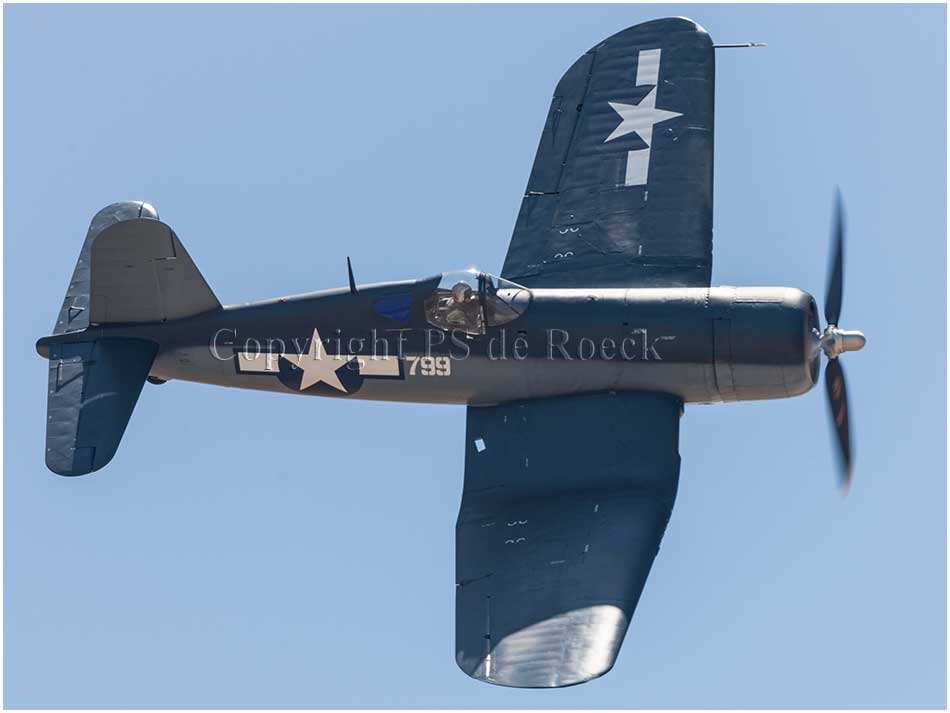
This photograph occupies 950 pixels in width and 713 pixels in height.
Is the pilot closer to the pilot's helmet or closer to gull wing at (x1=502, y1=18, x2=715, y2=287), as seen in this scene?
the pilot's helmet

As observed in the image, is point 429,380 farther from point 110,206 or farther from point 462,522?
point 110,206

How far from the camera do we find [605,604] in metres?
24.4

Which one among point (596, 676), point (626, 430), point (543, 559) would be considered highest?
point (626, 430)

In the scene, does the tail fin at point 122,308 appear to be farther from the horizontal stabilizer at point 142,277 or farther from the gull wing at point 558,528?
the gull wing at point 558,528

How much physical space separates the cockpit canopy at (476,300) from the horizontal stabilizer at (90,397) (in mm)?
3703

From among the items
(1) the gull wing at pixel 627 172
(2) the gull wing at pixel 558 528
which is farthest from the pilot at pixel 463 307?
(1) the gull wing at pixel 627 172

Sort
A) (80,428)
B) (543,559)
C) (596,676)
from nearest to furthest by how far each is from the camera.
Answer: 1. (596,676)
2. (543,559)
3. (80,428)

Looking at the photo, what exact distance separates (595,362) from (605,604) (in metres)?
3.32

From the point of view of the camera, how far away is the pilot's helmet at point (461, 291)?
26469 millimetres

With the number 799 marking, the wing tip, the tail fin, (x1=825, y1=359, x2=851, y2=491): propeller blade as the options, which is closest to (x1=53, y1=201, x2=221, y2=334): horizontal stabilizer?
the tail fin

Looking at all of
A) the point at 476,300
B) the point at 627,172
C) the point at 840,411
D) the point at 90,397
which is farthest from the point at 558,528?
the point at 90,397

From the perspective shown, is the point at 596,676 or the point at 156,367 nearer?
the point at 596,676

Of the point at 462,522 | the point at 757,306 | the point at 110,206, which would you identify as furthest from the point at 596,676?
the point at 110,206

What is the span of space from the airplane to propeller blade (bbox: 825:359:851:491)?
26 millimetres
